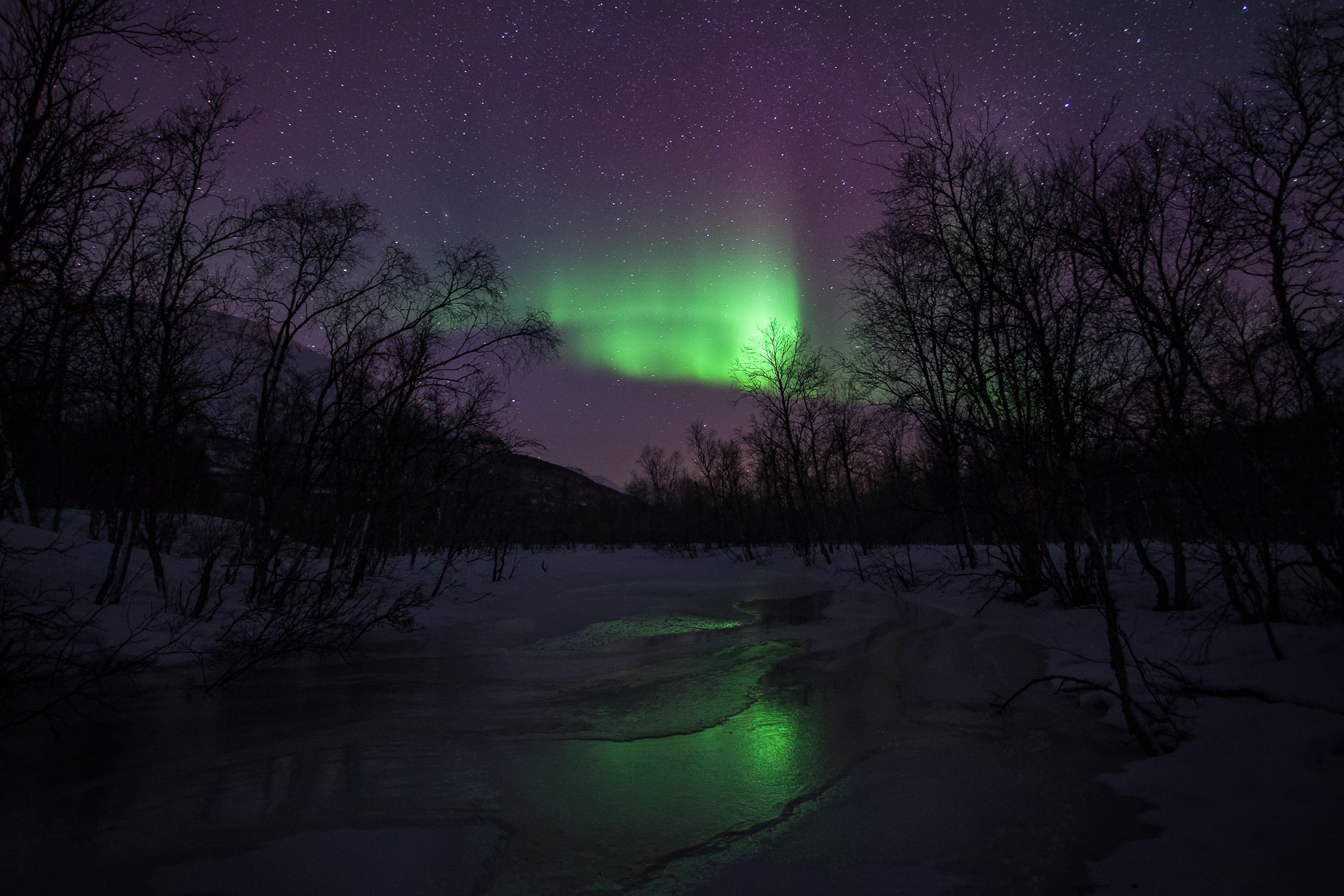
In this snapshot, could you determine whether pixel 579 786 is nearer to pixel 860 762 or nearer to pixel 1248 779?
pixel 860 762

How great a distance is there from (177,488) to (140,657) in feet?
20.4

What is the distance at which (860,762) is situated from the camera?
448 centimetres

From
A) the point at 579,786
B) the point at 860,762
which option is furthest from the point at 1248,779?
the point at 579,786

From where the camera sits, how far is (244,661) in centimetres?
822

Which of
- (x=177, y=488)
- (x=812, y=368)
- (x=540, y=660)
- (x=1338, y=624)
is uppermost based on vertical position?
(x=812, y=368)

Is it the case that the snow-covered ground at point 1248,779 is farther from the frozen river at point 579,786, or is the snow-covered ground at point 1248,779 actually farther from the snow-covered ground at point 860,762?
the frozen river at point 579,786

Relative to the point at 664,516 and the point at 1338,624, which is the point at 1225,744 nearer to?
the point at 1338,624

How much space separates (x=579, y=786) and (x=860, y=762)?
7.40ft

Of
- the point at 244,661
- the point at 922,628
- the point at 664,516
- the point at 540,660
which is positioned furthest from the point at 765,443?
the point at 664,516

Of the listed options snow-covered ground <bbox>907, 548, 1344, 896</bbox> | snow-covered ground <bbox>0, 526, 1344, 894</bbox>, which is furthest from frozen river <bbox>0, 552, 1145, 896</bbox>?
snow-covered ground <bbox>907, 548, 1344, 896</bbox>

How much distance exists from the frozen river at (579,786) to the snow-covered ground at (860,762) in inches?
1.0

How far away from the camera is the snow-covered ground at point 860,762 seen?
2893 millimetres

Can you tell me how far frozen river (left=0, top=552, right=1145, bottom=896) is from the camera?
3000 mm

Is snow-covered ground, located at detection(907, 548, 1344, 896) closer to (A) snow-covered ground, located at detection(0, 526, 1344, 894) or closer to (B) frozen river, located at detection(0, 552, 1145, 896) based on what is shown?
(A) snow-covered ground, located at detection(0, 526, 1344, 894)
